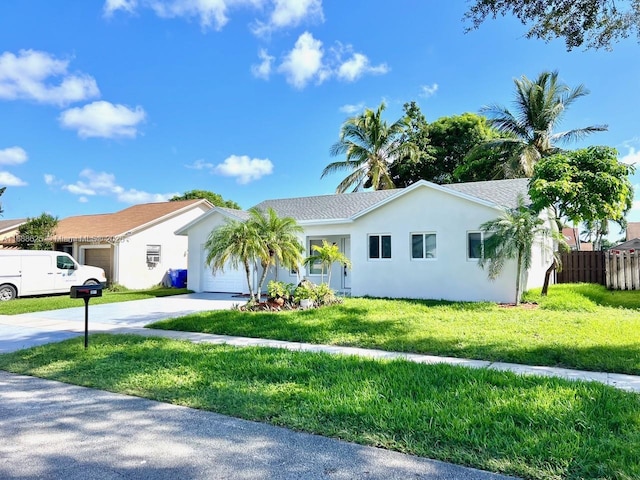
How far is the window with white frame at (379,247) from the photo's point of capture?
15.5 meters

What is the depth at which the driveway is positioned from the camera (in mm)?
9266

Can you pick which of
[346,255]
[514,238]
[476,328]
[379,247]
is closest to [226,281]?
[346,255]

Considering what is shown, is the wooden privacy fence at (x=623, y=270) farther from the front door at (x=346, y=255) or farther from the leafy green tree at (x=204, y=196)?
the leafy green tree at (x=204, y=196)

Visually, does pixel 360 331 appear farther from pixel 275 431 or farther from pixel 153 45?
pixel 153 45

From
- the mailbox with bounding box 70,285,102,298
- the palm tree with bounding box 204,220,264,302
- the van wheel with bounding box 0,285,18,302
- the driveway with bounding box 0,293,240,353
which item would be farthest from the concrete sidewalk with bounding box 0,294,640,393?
the van wheel with bounding box 0,285,18,302

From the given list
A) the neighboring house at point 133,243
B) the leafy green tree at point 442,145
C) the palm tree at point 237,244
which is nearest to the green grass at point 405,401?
the palm tree at point 237,244

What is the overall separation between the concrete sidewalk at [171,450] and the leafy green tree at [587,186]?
11674mm

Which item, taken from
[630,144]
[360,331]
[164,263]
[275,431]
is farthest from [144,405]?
[630,144]

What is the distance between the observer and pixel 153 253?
22766 mm

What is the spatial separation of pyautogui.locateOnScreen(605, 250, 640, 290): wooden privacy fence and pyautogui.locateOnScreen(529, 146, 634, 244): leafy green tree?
344 cm

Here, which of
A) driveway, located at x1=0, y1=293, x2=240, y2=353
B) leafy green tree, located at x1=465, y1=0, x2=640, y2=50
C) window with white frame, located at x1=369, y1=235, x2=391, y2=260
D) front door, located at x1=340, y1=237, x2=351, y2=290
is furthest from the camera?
front door, located at x1=340, y1=237, x2=351, y2=290

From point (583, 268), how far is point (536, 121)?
445 inches

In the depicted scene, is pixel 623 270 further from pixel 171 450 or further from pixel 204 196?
pixel 204 196

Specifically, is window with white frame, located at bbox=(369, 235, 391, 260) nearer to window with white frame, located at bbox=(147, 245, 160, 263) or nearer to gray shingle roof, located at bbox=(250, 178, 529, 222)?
gray shingle roof, located at bbox=(250, 178, 529, 222)
